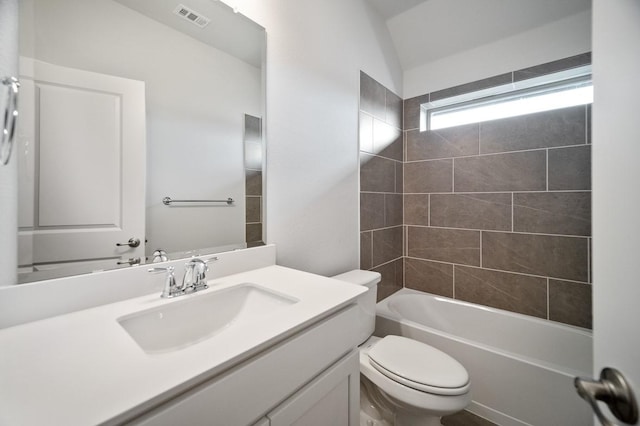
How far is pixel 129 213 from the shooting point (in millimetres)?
837

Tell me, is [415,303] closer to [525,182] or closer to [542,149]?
[525,182]

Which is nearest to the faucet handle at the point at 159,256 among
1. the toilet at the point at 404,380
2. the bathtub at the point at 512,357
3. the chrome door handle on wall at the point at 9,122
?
the chrome door handle on wall at the point at 9,122

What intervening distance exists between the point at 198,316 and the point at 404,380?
3.02 feet

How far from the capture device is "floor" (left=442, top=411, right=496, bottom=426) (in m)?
1.42

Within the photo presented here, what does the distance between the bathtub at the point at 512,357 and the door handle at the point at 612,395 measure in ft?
3.96

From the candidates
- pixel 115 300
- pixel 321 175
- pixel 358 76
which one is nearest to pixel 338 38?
pixel 358 76

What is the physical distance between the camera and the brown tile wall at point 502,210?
164 cm

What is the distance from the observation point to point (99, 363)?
462 mm

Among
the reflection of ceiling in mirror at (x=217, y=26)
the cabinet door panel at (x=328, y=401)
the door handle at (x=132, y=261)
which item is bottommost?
the cabinet door panel at (x=328, y=401)

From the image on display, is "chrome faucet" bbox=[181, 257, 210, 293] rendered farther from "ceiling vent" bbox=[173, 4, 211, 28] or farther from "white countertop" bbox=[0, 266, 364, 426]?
"ceiling vent" bbox=[173, 4, 211, 28]

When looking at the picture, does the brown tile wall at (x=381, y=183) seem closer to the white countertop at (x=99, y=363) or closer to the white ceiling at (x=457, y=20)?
the white ceiling at (x=457, y=20)

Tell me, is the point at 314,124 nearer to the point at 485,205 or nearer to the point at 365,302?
the point at 365,302

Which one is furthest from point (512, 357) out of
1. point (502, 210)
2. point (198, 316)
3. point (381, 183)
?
point (198, 316)

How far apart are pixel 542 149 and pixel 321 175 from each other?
1.57 m
